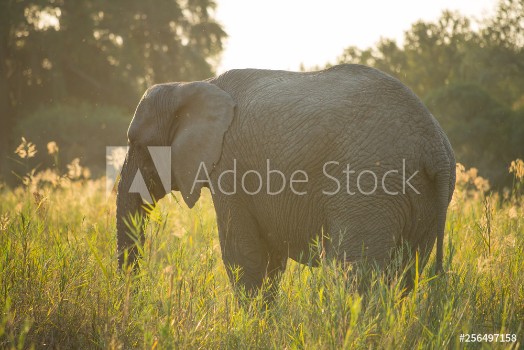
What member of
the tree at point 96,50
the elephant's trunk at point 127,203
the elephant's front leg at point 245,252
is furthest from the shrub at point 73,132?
the elephant's front leg at point 245,252

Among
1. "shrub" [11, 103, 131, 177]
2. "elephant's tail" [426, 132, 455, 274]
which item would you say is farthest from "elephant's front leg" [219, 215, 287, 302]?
"shrub" [11, 103, 131, 177]

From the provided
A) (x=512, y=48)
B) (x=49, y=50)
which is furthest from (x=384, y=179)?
(x=49, y=50)

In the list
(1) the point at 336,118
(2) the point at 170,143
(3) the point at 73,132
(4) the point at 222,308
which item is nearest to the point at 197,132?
(2) the point at 170,143

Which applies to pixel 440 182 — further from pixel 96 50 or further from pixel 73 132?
pixel 96 50

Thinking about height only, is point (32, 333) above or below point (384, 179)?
below

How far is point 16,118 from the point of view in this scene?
→ 21.9 metres

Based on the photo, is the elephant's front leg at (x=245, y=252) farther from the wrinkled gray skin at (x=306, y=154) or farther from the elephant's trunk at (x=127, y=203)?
the elephant's trunk at (x=127, y=203)

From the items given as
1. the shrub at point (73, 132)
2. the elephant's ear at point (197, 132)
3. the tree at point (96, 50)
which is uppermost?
the tree at point (96, 50)

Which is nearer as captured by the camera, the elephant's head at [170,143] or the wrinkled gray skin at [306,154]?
the wrinkled gray skin at [306,154]

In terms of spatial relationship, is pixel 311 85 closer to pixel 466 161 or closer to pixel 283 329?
pixel 283 329

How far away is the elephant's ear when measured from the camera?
163 inches

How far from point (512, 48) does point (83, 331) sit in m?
19.1

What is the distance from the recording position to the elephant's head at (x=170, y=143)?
4168 millimetres

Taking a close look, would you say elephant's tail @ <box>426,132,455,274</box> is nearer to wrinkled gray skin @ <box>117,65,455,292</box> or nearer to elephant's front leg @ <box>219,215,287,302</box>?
wrinkled gray skin @ <box>117,65,455,292</box>
